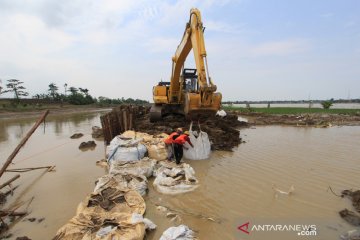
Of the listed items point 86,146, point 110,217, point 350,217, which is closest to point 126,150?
point 110,217

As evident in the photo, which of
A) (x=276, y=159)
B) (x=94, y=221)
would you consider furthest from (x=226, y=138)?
(x=94, y=221)

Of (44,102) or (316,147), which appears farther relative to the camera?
(44,102)

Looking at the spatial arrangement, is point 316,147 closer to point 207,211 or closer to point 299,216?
point 299,216

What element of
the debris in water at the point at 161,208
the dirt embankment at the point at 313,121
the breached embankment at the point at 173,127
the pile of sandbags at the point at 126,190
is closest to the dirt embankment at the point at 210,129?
the breached embankment at the point at 173,127

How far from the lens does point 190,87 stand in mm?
11500

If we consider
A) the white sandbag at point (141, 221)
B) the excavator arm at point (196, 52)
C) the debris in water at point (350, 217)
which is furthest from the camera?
the excavator arm at point (196, 52)

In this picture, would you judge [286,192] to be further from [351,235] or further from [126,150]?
[126,150]

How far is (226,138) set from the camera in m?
9.36

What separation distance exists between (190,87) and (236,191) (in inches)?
289

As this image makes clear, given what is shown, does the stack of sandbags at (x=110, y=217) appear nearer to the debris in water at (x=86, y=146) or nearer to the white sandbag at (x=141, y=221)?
the white sandbag at (x=141, y=221)

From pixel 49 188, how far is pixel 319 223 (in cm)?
528

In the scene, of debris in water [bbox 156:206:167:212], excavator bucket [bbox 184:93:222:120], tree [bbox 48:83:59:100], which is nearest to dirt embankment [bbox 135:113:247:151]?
excavator bucket [bbox 184:93:222:120]

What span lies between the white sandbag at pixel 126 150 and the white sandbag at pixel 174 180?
81 centimetres

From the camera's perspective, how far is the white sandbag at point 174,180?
4793mm
